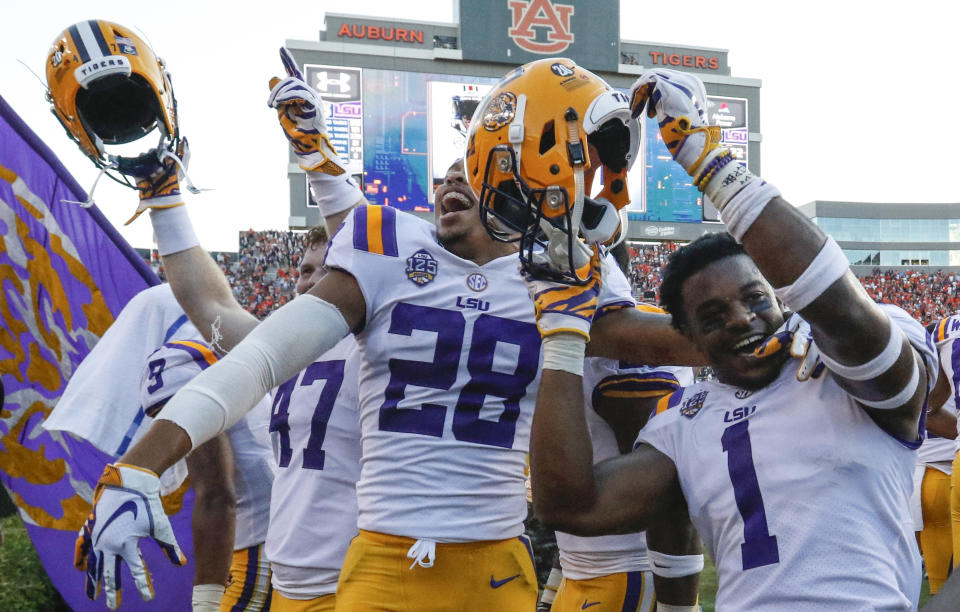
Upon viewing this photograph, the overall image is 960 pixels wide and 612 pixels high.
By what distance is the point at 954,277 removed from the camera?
104 ft

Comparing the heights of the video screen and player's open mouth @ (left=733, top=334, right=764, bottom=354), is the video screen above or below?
above

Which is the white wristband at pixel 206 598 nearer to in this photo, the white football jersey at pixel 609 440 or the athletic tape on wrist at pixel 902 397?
the white football jersey at pixel 609 440

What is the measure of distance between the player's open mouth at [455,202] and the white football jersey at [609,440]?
88cm

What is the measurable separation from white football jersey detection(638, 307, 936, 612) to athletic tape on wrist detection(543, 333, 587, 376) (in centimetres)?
41

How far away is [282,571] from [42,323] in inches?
101

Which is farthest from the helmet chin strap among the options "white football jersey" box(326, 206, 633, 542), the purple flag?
the purple flag

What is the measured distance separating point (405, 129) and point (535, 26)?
15.7 ft

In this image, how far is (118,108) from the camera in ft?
9.02

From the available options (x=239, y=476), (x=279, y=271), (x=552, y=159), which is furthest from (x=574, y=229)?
(x=279, y=271)

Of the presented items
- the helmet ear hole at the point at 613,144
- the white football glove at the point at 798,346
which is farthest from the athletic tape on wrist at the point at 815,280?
the helmet ear hole at the point at 613,144

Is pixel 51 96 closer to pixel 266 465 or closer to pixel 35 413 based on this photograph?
pixel 266 465

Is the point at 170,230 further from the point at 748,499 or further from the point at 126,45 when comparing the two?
the point at 748,499

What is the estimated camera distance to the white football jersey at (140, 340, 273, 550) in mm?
3250

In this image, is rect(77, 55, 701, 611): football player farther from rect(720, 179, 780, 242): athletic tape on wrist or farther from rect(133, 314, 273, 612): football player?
rect(133, 314, 273, 612): football player
